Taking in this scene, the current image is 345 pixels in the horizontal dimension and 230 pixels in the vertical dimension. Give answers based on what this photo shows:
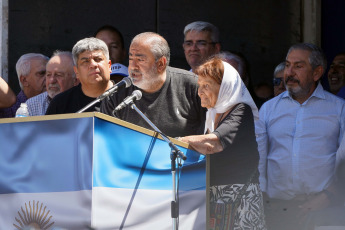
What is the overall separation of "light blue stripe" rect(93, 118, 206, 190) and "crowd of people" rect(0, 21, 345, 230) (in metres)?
0.17

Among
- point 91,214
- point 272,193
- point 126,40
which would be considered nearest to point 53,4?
point 126,40

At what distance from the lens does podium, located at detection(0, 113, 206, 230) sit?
3.34m

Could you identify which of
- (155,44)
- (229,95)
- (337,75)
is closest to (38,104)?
(155,44)

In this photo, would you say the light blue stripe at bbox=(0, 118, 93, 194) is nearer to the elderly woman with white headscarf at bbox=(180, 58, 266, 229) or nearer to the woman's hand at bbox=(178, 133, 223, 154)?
the woman's hand at bbox=(178, 133, 223, 154)

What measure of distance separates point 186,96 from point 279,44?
11.4 feet

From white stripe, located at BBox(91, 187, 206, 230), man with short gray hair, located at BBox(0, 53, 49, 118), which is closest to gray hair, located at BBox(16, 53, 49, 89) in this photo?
man with short gray hair, located at BBox(0, 53, 49, 118)

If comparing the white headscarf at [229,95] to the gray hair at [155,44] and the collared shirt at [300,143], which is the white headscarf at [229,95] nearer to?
the gray hair at [155,44]

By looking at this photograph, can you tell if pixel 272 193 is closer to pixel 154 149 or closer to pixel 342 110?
pixel 342 110

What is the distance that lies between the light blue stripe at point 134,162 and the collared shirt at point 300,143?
1435 millimetres

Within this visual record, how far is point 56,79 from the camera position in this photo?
5688 mm

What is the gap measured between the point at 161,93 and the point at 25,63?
86.4 inches

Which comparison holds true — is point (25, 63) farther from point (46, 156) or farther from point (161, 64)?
point (46, 156)

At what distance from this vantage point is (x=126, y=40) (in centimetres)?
708

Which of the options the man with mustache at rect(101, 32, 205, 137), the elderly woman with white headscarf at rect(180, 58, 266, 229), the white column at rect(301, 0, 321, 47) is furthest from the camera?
the white column at rect(301, 0, 321, 47)
